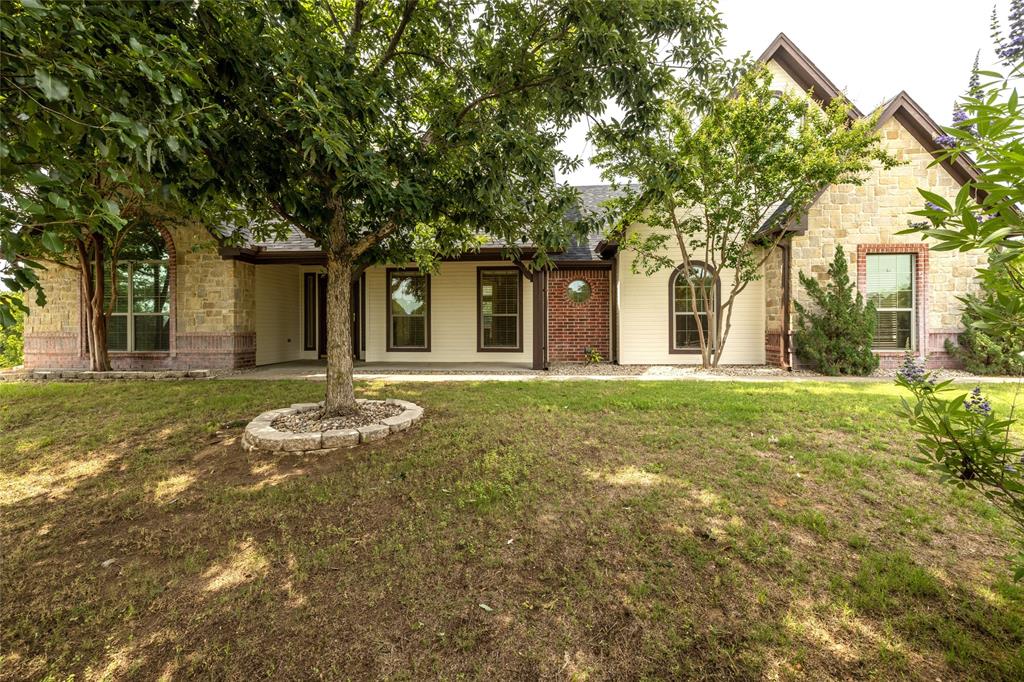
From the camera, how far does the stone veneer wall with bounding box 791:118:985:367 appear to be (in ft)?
30.0

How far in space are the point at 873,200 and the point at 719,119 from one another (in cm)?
437

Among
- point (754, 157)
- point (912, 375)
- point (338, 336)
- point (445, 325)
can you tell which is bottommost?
point (912, 375)

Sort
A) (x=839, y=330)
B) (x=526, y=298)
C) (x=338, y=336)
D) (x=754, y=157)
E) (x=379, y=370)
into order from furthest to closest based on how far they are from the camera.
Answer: (x=526, y=298) < (x=379, y=370) < (x=839, y=330) < (x=754, y=157) < (x=338, y=336)

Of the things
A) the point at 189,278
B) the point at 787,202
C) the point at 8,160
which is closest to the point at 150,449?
the point at 8,160

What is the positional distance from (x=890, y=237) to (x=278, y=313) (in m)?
14.4

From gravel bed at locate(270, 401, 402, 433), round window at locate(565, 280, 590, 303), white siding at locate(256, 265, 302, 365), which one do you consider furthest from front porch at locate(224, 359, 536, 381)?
gravel bed at locate(270, 401, 402, 433)

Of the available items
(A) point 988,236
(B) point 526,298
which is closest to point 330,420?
(A) point 988,236

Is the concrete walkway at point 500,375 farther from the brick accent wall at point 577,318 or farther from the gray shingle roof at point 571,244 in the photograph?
the gray shingle roof at point 571,244

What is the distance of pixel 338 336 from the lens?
17.3 ft

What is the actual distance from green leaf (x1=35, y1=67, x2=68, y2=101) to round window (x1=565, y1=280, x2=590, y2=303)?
10.2 meters

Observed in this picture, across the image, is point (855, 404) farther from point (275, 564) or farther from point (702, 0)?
point (275, 564)

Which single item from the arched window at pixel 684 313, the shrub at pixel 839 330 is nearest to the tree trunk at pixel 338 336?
the arched window at pixel 684 313

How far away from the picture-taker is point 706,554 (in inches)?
108

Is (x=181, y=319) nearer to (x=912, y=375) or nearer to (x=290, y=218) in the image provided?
(x=290, y=218)
